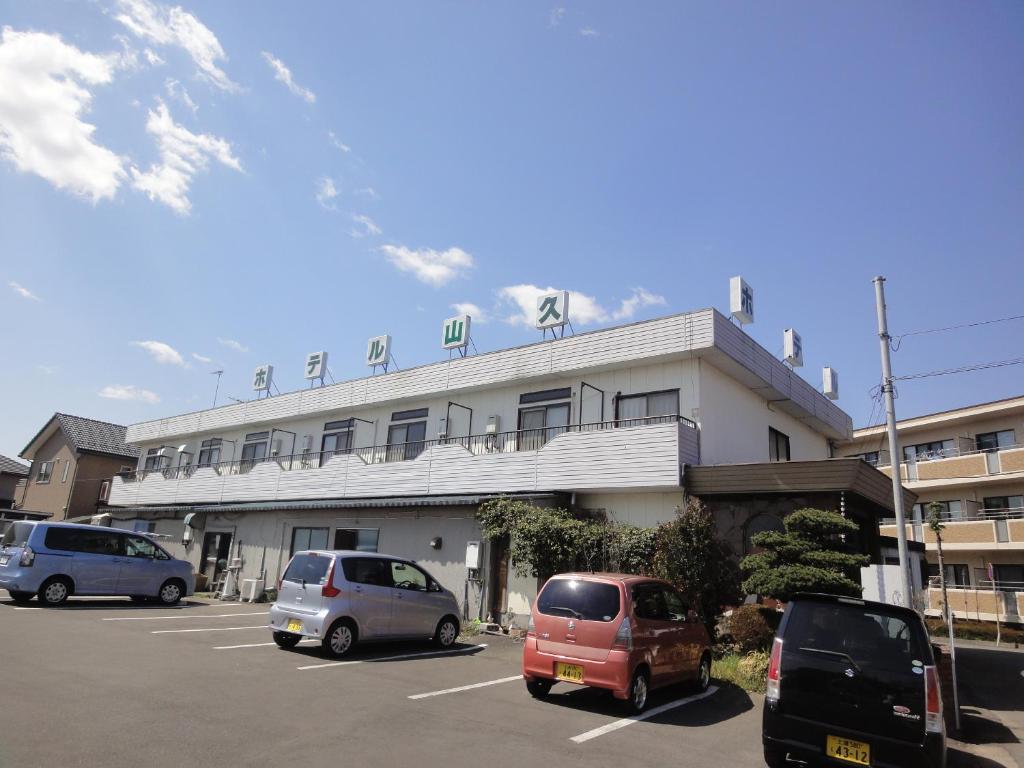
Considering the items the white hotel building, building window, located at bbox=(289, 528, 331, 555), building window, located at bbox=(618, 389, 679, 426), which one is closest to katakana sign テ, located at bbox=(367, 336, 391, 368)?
the white hotel building

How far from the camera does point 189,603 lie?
18.2m

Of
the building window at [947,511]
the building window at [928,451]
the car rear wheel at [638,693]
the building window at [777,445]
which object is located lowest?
the car rear wheel at [638,693]

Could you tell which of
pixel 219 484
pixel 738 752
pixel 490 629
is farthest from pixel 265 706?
pixel 219 484

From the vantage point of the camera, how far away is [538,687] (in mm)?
8492

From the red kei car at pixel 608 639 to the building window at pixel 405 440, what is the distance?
486 inches

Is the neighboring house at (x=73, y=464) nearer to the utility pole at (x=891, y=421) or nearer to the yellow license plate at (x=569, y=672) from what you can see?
the yellow license plate at (x=569, y=672)

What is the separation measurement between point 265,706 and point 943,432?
A: 3452 cm

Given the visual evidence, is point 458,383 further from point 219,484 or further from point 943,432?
point 943,432

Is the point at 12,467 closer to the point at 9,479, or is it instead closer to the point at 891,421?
the point at 9,479

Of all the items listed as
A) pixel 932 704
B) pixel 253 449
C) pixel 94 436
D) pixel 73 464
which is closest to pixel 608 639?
pixel 932 704

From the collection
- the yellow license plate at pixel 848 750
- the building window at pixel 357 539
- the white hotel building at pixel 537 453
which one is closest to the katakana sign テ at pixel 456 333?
the white hotel building at pixel 537 453

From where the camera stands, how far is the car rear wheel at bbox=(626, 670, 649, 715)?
771cm

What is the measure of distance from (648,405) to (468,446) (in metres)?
5.74

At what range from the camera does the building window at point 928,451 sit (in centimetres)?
3083
